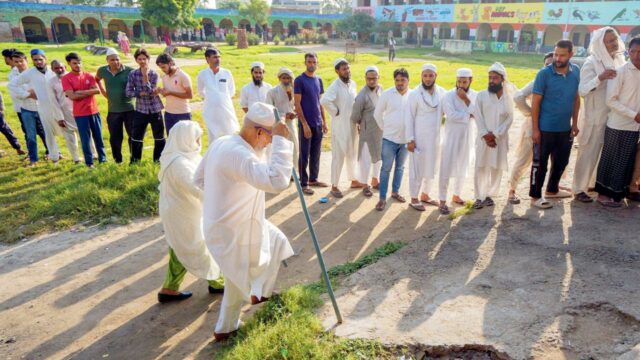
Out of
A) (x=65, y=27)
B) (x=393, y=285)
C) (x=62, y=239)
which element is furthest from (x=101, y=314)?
(x=65, y=27)

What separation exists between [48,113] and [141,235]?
11.6 feet

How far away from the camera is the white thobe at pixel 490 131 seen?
4949 mm

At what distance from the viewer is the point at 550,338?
272cm

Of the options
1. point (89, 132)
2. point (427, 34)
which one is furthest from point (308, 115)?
point (427, 34)

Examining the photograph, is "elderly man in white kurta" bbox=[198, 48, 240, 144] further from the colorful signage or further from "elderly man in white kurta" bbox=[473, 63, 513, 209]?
the colorful signage

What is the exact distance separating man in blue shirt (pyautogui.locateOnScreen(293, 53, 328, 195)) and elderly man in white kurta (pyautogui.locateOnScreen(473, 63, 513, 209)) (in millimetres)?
2102

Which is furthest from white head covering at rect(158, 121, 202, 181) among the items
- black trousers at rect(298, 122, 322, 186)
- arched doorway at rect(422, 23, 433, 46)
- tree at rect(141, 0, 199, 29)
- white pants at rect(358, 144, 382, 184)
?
A: arched doorway at rect(422, 23, 433, 46)

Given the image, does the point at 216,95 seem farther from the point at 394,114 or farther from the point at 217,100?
Answer: the point at 394,114

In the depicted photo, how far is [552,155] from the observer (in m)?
4.82

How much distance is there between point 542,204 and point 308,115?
3.09 metres

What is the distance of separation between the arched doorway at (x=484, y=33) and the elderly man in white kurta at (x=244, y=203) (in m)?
45.4

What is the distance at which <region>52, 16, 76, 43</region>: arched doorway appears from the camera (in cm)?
3924

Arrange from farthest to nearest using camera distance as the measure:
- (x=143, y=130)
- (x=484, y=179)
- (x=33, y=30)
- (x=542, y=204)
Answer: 1. (x=33, y=30)
2. (x=143, y=130)
3. (x=484, y=179)
4. (x=542, y=204)

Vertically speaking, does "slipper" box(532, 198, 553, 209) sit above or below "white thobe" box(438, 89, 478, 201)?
below
